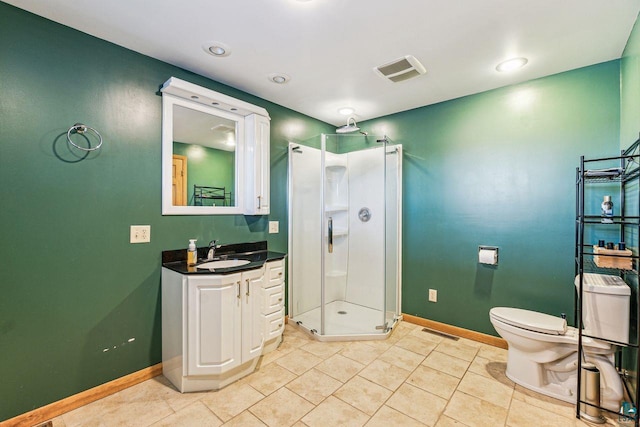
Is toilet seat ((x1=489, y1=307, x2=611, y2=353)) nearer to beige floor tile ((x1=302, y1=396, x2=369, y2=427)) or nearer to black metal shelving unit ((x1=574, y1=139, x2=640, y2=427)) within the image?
black metal shelving unit ((x1=574, y1=139, x2=640, y2=427))

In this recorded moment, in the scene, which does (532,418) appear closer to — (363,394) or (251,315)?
(363,394)

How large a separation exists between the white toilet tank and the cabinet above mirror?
2500 mm

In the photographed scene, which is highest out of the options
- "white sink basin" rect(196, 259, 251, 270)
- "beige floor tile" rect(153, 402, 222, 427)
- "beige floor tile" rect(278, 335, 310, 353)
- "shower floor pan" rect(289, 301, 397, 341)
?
"white sink basin" rect(196, 259, 251, 270)

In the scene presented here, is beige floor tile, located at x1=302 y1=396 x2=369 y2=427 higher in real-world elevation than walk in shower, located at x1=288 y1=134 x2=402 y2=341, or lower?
lower

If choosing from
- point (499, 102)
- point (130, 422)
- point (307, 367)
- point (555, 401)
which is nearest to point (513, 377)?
point (555, 401)

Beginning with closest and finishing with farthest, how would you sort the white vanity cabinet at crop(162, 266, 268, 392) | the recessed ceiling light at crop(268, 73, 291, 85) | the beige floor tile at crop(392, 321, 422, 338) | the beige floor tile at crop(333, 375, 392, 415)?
the beige floor tile at crop(333, 375, 392, 415), the white vanity cabinet at crop(162, 266, 268, 392), the recessed ceiling light at crop(268, 73, 291, 85), the beige floor tile at crop(392, 321, 422, 338)

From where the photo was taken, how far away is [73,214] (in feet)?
5.89

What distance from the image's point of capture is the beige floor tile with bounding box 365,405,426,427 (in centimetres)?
164

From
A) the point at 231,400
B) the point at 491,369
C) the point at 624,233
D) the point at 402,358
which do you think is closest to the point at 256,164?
the point at 231,400

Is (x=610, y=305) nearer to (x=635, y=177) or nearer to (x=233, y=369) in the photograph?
(x=635, y=177)

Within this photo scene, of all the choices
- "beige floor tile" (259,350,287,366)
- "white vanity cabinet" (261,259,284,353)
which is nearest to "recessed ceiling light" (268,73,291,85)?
"white vanity cabinet" (261,259,284,353)

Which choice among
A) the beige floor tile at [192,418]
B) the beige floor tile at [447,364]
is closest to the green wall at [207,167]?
the beige floor tile at [192,418]

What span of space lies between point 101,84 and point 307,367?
2553 mm

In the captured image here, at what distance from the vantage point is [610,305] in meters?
1.69
